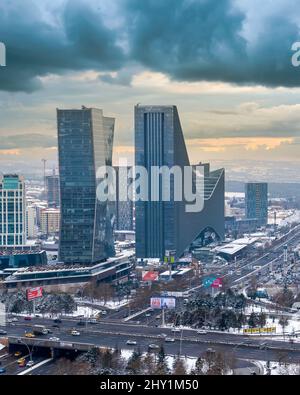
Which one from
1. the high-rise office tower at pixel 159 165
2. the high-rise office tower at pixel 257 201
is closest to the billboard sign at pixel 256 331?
the high-rise office tower at pixel 159 165

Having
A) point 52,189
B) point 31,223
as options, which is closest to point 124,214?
point 31,223

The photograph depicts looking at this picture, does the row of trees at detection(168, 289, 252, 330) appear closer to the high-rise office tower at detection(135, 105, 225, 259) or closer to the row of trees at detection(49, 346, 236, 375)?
the row of trees at detection(49, 346, 236, 375)

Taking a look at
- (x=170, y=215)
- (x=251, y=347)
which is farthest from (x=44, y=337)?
(x=170, y=215)

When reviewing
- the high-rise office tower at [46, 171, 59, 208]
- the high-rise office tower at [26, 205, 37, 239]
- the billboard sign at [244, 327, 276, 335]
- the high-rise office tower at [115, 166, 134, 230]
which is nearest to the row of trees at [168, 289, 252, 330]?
the billboard sign at [244, 327, 276, 335]

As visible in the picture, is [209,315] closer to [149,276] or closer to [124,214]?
[149,276]

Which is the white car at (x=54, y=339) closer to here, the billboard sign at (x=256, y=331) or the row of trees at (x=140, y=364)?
the row of trees at (x=140, y=364)

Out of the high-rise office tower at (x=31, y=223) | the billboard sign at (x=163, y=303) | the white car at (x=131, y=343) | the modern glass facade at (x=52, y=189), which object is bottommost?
the white car at (x=131, y=343)
